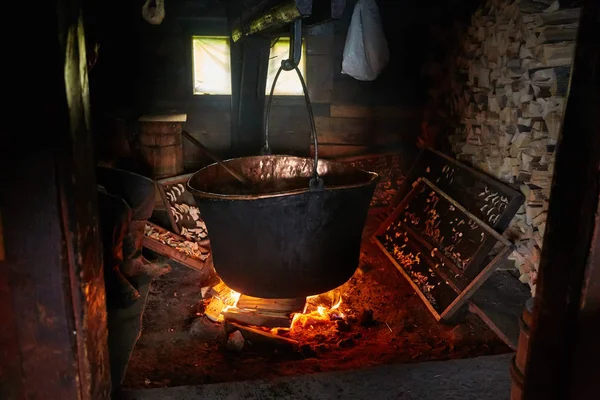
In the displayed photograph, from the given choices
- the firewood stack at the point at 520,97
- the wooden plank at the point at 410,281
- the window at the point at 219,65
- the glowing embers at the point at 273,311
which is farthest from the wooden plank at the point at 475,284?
the window at the point at 219,65

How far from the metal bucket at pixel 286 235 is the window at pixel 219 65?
2697mm

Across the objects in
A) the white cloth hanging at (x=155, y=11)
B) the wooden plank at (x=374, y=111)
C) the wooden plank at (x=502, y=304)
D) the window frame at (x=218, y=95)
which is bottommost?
the wooden plank at (x=502, y=304)

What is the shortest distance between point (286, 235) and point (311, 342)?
1.10 metres

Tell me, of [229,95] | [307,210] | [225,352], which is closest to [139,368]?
[225,352]

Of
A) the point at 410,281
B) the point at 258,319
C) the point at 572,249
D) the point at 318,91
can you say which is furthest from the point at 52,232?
the point at 318,91

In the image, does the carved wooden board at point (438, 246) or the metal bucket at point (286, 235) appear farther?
the carved wooden board at point (438, 246)

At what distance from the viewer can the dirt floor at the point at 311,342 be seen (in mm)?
3447

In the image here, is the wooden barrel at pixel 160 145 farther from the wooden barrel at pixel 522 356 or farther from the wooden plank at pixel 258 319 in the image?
the wooden barrel at pixel 522 356

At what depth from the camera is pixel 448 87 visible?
5742 mm

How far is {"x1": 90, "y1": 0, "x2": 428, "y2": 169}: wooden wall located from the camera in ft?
19.1

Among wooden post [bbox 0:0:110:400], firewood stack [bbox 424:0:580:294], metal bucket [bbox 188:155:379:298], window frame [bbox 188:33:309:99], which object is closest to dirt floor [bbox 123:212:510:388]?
metal bucket [bbox 188:155:379:298]

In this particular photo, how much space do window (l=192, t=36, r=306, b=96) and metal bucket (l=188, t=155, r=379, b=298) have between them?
2.70 m

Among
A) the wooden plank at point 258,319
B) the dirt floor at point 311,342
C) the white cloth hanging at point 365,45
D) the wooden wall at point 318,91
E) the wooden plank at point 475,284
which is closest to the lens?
the dirt floor at point 311,342

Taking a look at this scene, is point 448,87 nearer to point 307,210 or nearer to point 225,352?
point 307,210
